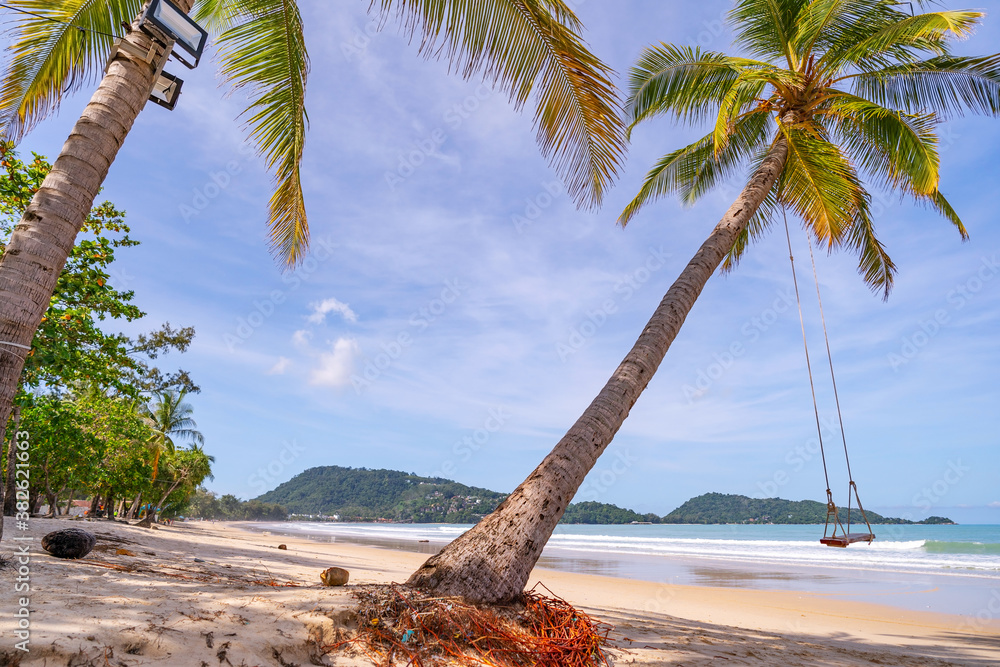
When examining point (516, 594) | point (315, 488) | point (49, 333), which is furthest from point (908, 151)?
point (315, 488)

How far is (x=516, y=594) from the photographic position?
3672mm

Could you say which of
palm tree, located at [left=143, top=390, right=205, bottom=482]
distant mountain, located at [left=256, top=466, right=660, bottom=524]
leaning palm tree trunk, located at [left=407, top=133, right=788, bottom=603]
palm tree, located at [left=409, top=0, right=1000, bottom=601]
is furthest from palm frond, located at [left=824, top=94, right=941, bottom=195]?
distant mountain, located at [left=256, top=466, right=660, bottom=524]

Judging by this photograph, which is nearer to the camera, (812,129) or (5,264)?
(5,264)

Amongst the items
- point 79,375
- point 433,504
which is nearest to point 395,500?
point 433,504

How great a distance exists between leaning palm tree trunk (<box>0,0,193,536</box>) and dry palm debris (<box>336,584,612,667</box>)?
227 cm

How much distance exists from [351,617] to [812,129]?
8.19 meters

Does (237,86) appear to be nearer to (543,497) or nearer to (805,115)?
(543,497)

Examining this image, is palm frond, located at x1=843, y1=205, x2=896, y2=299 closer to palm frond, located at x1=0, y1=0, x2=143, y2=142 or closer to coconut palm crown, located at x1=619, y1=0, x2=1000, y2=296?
coconut palm crown, located at x1=619, y1=0, x2=1000, y2=296

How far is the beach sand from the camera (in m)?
2.51

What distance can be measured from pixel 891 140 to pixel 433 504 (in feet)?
333

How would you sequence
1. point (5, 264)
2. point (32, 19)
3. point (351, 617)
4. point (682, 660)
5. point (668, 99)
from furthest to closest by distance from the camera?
1. point (668, 99)
2. point (32, 19)
3. point (682, 660)
4. point (351, 617)
5. point (5, 264)

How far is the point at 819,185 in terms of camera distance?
25.3 feet

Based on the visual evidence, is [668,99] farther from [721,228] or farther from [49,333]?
[49,333]

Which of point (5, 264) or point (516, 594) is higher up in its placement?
point (5, 264)
